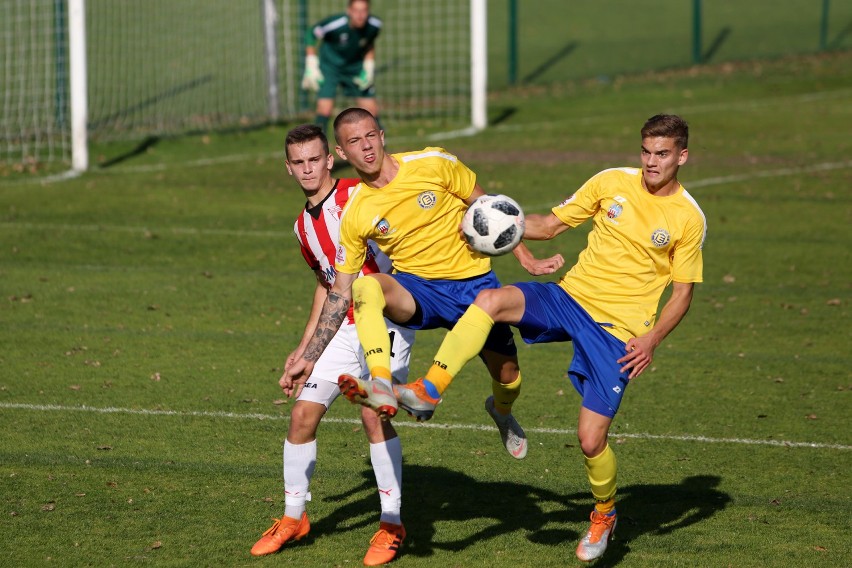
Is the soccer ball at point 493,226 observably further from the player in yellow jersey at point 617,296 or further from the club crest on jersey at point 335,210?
the club crest on jersey at point 335,210

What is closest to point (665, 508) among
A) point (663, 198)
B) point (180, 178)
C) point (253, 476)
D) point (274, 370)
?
point (663, 198)

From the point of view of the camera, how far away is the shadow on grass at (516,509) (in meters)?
7.08

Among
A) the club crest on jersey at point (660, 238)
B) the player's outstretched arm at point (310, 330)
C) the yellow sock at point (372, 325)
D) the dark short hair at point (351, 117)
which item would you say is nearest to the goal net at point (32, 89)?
the player's outstretched arm at point (310, 330)

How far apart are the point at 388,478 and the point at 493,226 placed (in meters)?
1.50

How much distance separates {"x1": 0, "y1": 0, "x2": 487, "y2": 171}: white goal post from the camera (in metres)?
20.6

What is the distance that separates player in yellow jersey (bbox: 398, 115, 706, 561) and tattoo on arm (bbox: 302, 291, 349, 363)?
2.26 feet

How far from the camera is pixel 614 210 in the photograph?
681 cm

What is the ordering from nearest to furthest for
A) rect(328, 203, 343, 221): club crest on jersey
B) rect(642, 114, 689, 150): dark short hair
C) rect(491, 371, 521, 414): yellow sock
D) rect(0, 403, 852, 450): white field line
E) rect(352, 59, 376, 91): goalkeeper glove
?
rect(642, 114, 689, 150): dark short hair < rect(328, 203, 343, 221): club crest on jersey < rect(491, 371, 521, 414): yellow sock < rect(0, 403, 852, 450): white field line < rect(352, 59, 376, 91): goalkeeper glove

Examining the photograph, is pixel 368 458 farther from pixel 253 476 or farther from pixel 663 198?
pixel 663 198

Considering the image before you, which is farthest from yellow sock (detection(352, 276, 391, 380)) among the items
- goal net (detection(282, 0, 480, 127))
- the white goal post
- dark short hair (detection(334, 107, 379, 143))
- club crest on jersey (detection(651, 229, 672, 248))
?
goal net (detection(282, 0, 480, 127))

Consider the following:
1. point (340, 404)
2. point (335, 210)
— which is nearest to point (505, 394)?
point (335, 210)

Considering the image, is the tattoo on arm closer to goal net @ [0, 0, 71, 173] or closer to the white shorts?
the white shorts

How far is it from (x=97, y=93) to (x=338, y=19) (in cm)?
526

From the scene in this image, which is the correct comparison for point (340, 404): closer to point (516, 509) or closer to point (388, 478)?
point (516, 509)
